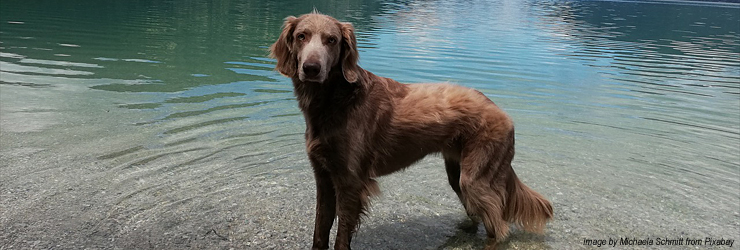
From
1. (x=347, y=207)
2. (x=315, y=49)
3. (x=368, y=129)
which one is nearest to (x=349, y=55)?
(x=315, y=49)

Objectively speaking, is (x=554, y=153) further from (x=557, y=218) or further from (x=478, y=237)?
(x=478, y=237)

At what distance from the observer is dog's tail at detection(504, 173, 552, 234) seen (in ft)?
17.2

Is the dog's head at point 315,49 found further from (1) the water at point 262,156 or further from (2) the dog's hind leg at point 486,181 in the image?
(1) the water at point 262,156

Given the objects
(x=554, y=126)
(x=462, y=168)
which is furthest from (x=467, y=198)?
(x=554, y=126)

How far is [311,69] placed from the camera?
380cm

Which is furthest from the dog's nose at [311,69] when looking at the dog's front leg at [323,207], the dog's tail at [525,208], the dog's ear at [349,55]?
the dog's tail at [525,208]

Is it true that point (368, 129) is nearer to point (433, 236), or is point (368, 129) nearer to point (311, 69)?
point (311, 69)

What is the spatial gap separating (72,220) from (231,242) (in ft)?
5.40

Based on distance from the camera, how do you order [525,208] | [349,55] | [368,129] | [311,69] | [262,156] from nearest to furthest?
1. [311,69]
2. [349,55]
3. [368,129]
4. [525,208]
5. [262,156]

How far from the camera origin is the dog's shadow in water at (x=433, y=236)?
537 centimetres

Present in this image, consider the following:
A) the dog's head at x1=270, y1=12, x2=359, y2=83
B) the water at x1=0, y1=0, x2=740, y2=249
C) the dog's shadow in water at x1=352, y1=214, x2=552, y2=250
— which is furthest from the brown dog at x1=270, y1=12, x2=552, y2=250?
the water at x1=0, y1=0, x2=740, y2=249

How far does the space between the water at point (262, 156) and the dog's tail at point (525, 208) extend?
26 cm

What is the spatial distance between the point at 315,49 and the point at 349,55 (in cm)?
41

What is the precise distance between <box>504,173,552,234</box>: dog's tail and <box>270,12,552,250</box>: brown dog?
0.07 feet
